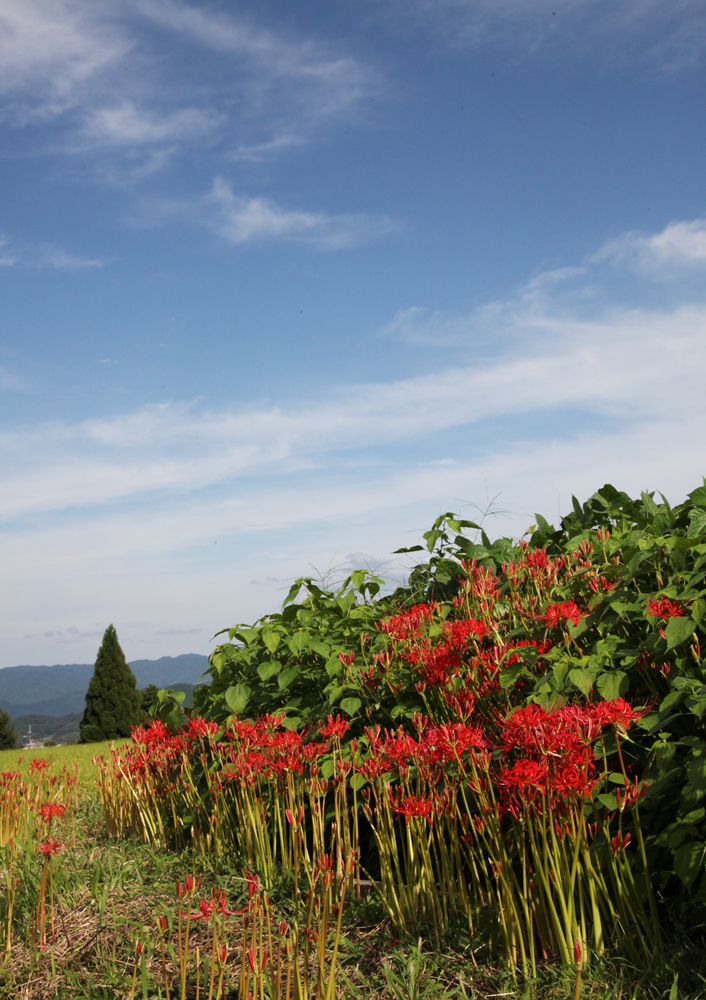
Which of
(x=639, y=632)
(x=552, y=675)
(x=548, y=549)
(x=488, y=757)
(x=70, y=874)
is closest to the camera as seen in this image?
(x=488, y=757)

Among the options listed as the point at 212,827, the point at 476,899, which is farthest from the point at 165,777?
the point at 476,899

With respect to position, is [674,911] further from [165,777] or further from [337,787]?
[165,777]

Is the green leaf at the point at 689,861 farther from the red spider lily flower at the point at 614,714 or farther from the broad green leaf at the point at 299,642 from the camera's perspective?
the broad green leaf at the point at 299,642

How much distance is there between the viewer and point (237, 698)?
13.1ft

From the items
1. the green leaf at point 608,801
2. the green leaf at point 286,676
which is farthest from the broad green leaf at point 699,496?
the green leaf at point 286,676

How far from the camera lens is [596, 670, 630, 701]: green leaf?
2521 millimetres

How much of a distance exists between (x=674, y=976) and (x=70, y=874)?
9.90ft

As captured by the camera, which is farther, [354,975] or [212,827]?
[212,827]

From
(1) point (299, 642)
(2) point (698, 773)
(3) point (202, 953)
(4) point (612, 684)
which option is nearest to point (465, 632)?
(4) point (612, 684)

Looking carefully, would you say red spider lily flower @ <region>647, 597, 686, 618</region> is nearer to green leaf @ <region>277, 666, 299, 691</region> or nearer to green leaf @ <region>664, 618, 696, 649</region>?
green leaf @ <region>664, 618, 696, 649</region>

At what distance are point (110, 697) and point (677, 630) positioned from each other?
27.8 m

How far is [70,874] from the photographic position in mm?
3705

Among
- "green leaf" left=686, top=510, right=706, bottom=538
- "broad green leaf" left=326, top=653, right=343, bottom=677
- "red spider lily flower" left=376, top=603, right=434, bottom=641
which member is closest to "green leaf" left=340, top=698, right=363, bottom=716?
"broad green leaf" left=326, top=653, right=343, bottom=677

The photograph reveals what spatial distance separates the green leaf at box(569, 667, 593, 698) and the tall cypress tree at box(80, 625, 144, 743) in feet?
87.0
